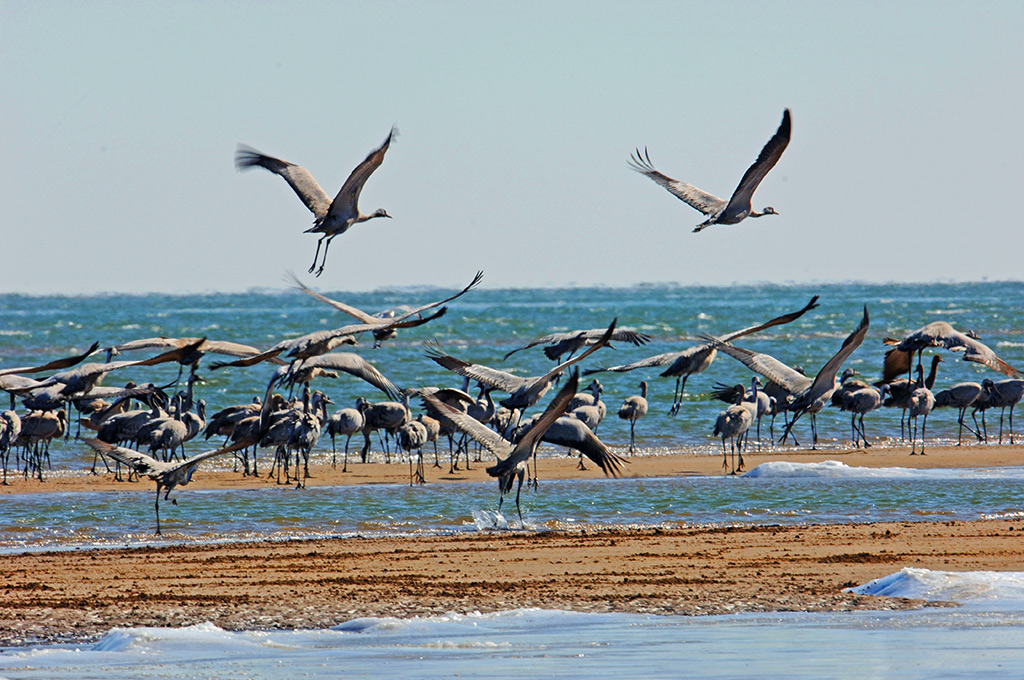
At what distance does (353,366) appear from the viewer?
545 inches

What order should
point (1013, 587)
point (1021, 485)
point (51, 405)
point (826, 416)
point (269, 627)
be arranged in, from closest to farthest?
point (269, 627)
point (1013, 587)
point (1021, 485)
point (51, 405)
point (826, 416)

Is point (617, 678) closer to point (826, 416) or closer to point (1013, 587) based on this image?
point (1013, 587)

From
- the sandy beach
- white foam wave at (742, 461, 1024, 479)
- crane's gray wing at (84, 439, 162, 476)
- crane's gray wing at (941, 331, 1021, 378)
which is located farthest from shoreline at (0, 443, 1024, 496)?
the sandy beach

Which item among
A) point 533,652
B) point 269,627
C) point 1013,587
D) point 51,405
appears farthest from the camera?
point 51,405

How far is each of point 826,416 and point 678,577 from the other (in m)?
16.2

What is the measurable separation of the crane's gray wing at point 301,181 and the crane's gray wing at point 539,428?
342 cm

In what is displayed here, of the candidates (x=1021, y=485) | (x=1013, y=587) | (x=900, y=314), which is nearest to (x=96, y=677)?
(x=1013, y=587)

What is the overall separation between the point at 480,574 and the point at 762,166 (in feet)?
14.4

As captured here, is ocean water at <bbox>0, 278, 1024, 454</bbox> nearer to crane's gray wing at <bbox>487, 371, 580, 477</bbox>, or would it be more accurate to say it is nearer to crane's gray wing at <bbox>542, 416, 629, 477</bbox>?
crane's gray wing at <bbox>542, 416, 629, 477</bbox>

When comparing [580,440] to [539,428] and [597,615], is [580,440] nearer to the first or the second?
[539,428]

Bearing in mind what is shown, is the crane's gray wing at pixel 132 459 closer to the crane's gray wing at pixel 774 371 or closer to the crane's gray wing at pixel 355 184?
the crane's gray wing at pixel 355 184

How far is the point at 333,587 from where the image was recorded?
9945 millimetres

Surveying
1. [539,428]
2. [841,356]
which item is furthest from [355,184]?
[841,356]

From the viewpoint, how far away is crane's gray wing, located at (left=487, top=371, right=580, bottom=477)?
9.41 meters
